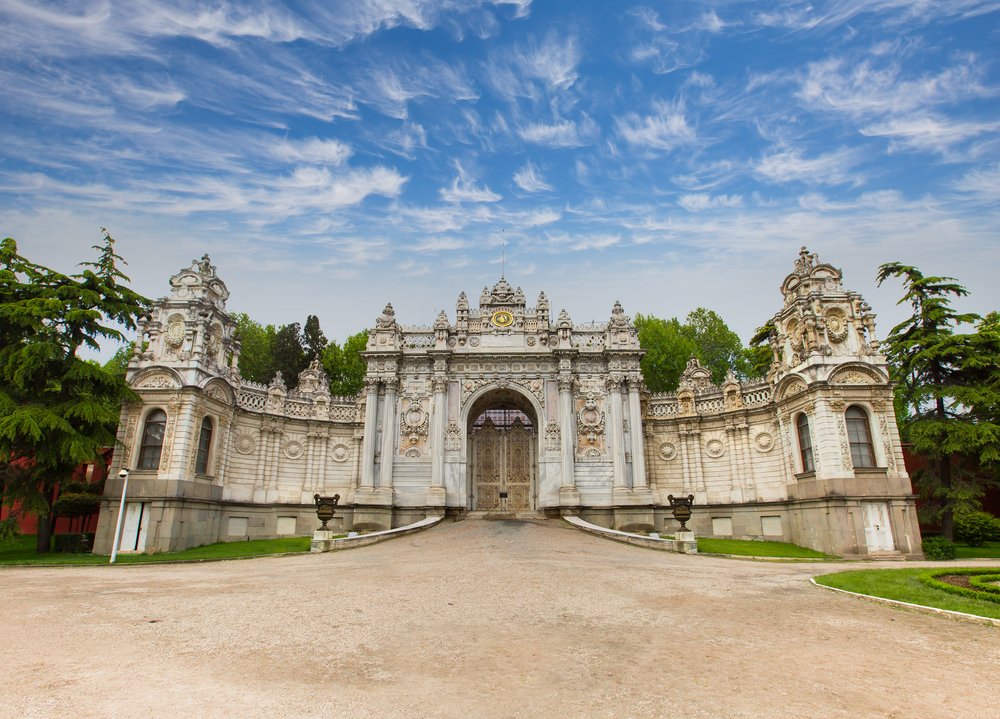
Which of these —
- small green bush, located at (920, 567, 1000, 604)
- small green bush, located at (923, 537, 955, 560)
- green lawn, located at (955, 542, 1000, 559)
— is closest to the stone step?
small green bush, located at (923, 537, 955, 560)

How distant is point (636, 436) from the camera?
31031 millimetres

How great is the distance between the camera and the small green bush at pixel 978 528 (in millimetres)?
26859

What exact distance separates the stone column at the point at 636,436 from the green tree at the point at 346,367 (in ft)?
75.4

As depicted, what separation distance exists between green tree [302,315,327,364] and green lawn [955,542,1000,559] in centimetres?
4193

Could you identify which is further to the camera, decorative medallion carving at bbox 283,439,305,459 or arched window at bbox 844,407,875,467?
decorative medallion carving at bbox 283,439,305,459

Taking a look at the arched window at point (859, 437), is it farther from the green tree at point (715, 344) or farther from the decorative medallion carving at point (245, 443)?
the decorative medallion carving at point (245, 443)

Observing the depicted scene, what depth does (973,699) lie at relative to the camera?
648 centimetres

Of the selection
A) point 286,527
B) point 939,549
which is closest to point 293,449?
point 286,527

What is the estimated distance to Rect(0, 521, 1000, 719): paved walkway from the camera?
6.20m

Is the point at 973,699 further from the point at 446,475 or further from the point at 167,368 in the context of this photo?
the point at 167,368

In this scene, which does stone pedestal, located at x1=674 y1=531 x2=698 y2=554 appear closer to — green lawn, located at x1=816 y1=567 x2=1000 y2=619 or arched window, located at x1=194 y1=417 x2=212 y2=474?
green lawn, located at x1=816 y1=567 x2=1000 y2=619

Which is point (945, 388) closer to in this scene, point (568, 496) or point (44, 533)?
point (568, 496)

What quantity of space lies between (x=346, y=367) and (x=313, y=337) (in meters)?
3.96

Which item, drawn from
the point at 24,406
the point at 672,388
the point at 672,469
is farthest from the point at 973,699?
the point at 672,388
